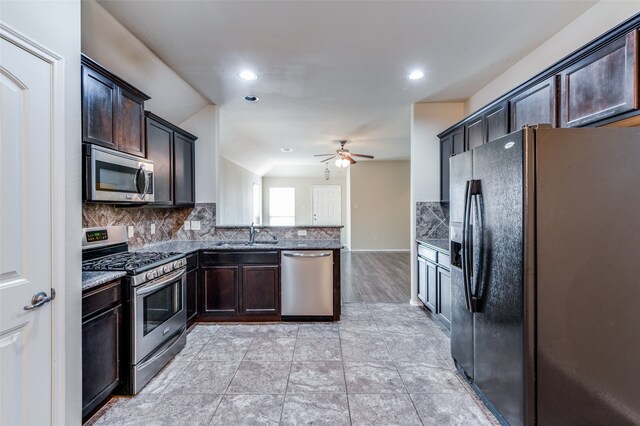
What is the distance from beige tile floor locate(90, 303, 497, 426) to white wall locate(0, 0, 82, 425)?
46 cm

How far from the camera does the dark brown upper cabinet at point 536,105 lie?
2162 mm

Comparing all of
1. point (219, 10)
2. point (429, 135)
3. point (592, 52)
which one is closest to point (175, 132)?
point (219, 10)

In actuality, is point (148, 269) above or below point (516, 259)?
below

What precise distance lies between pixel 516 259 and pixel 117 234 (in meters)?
3.26

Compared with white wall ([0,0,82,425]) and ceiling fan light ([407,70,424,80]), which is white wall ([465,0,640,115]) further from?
white wall ([0,0,82,425])

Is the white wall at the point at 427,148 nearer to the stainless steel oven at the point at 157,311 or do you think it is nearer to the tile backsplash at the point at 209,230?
the tile backsplash at the point at 209,230

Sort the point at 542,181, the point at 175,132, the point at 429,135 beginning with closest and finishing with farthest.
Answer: the point at 542,181 → the point at 175,132 → the point at 429,135

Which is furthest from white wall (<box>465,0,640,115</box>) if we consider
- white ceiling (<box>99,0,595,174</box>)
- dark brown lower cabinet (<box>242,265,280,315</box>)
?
dark brown lower cabinet (<box>242,265,280,315</box>)

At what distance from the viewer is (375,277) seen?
5.62 meters

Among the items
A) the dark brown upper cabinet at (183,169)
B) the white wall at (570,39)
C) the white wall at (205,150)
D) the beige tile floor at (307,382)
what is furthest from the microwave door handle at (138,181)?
the white wall at (570,39)

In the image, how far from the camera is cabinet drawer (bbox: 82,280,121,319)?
1.78 m

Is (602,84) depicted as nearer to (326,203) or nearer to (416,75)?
(416,75)

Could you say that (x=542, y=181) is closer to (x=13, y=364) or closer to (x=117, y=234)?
(x=13, y=364)

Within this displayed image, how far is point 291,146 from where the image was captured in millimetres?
6875
